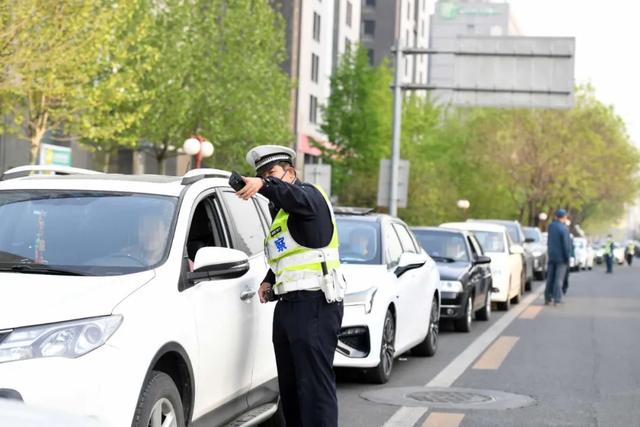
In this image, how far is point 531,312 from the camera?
21.4 meters

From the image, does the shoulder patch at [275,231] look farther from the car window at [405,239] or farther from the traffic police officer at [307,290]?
the car window at [405,239]

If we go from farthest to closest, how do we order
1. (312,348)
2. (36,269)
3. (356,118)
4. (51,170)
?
1. (356,118)
2. (51,170)
3. (312,348)
4. (36,269)

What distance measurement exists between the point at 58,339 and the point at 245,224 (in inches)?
97.3

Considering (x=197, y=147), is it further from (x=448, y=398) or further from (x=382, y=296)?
(x=448, y=398)

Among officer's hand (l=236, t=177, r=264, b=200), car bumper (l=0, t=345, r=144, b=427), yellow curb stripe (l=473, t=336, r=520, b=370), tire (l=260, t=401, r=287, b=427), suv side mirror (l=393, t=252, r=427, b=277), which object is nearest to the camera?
car bumper (l=0, t=345, r=144, b=427)

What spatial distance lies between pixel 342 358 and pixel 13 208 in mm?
4542

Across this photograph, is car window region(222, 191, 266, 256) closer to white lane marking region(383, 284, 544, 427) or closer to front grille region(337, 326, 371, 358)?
white lane marking region(383, 284, 544, 427)

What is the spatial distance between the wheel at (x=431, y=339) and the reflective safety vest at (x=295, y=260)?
677cm

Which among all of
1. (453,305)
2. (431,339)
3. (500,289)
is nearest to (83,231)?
(431,339)

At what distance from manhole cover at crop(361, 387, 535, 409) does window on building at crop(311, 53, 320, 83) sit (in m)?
61.6

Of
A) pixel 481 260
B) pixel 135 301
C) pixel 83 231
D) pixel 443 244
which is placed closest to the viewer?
pixel 135 301

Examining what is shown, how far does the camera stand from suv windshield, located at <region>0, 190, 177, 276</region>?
6.08 metres

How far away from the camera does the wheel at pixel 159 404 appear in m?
5.39

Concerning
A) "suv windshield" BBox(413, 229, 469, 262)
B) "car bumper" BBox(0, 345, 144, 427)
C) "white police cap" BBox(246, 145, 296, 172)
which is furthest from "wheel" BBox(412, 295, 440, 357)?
"car bumper" BBox(0, 345, 144, 427)
